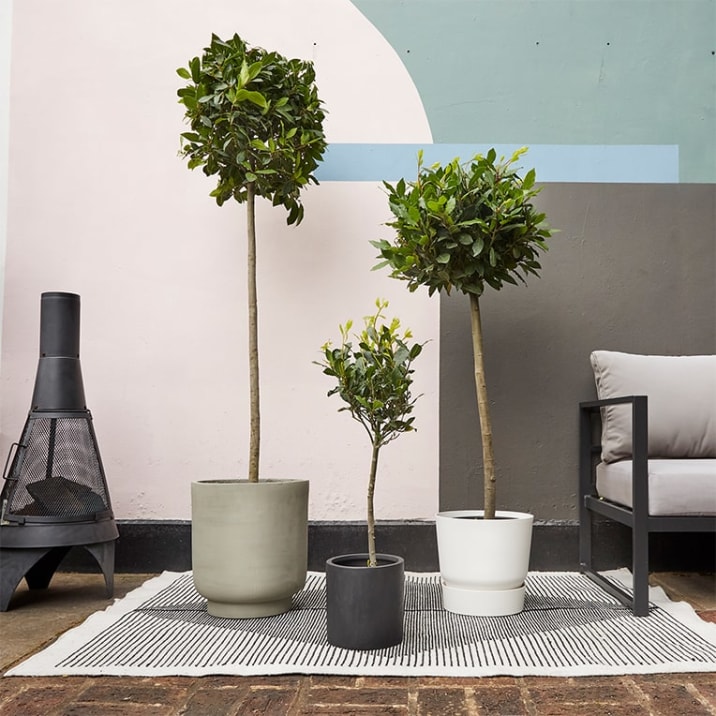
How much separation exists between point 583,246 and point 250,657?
1.99 meters

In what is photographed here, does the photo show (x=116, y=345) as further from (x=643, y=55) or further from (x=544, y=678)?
(x=643, y=55)

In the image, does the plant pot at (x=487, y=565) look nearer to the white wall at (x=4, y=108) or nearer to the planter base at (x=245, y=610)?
the planter base at (x=245, y=610)

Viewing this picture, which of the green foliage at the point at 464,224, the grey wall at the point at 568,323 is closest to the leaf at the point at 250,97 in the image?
the green foliage at the point at 464,224

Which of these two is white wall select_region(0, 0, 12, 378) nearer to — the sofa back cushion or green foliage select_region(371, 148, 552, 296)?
green foliage select_region(371, 148, 552, 296)

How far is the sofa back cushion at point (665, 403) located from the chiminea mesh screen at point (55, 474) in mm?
1768

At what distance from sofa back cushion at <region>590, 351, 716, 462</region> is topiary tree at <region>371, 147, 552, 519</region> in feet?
1.83

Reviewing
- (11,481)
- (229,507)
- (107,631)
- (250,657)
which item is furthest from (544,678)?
(11,481)

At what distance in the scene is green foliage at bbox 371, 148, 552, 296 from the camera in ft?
7.64

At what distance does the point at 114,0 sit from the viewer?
3.10 metres

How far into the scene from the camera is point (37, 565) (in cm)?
267

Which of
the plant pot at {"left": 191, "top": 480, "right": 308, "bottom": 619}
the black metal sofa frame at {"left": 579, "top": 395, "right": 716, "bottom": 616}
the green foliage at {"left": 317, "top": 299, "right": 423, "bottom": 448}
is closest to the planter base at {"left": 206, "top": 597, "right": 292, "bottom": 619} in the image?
the plant pot at {"left": 191, "top": 480, "right": 308, "bottom": 619}

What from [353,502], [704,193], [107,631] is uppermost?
[704,193]

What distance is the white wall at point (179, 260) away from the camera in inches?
117

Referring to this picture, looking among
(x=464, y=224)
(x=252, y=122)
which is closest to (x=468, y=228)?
(x=464, y=224)
